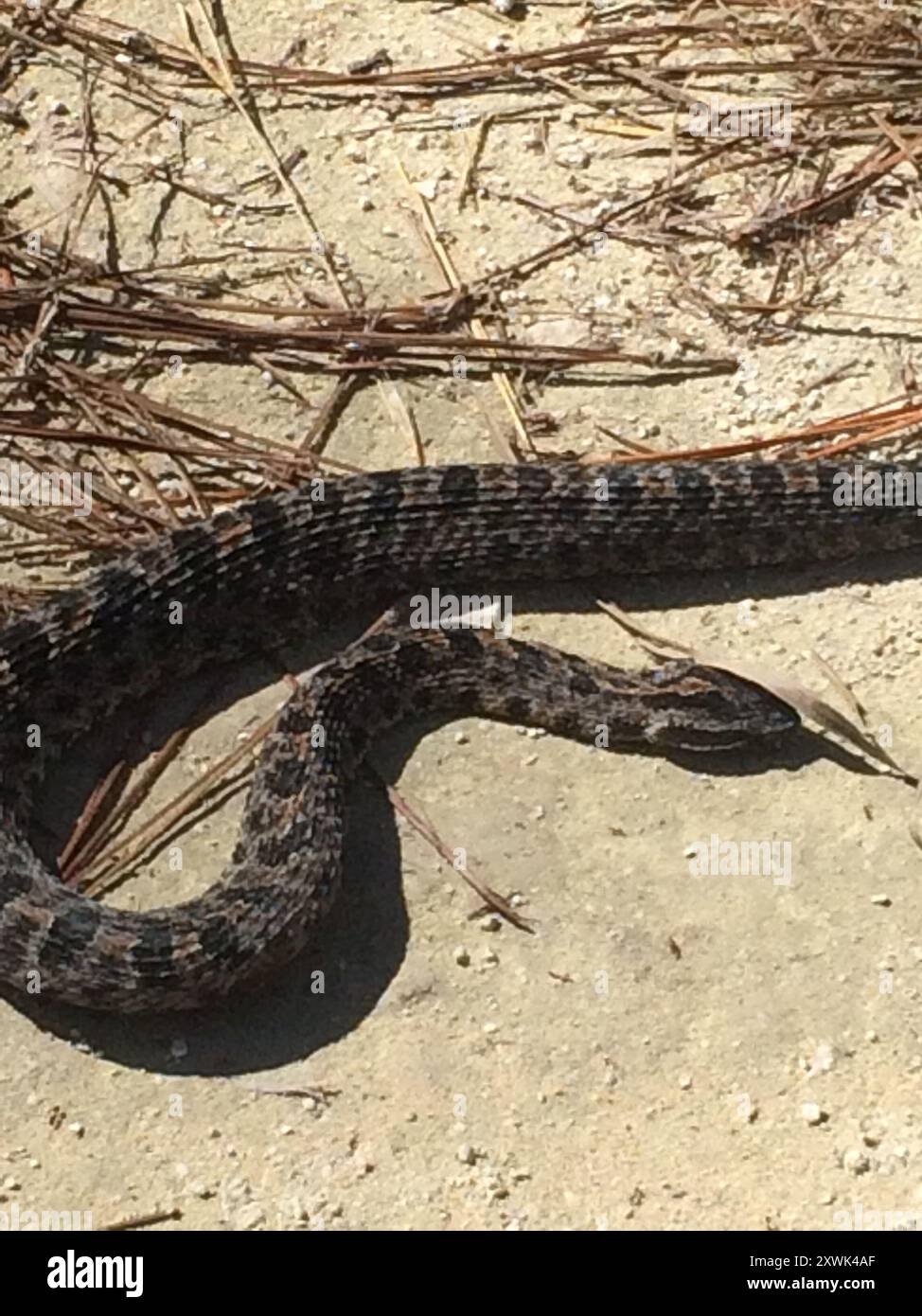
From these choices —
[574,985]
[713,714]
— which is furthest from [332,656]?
[574,985]

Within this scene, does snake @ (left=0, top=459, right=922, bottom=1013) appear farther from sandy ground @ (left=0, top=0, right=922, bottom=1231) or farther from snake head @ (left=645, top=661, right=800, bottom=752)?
sandy ground @ (left=0, top=0, right=922, bottom=1231)

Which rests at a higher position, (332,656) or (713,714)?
(332,656)

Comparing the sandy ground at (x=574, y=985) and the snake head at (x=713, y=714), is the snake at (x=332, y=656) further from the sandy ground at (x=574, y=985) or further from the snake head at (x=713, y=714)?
the sandy ground at (x=574, y=985)

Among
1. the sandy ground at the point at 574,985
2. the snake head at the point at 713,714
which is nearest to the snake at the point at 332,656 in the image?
the snake head at the point at 713,714

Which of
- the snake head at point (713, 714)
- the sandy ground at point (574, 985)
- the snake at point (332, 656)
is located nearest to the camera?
the sandy ground at point (574, 985)

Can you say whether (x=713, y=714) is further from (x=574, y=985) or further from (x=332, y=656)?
(x=332, y=656)

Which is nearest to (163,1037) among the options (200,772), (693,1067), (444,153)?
(200,772)
